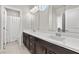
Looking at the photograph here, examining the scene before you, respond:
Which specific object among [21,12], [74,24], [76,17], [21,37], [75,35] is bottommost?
[21,37]

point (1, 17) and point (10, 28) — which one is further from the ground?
point (1, 17)

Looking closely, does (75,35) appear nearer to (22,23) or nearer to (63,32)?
(63,32)

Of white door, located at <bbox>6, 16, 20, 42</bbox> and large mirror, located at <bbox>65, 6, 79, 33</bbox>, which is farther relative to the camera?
white door, located at <bbox>6, 16, 20, 42</bbox>

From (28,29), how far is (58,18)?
300cm

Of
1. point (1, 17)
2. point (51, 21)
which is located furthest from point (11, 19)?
point (51, 21)

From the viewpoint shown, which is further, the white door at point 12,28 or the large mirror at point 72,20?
the white door at point 12,28

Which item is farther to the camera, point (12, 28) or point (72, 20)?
point (12, 28)

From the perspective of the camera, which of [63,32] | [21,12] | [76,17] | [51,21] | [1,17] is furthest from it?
[21,12]

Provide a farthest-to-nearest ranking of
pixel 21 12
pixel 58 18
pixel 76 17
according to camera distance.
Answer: pixel 21 12
pixel 58 18
pixel 76 17

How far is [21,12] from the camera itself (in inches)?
198

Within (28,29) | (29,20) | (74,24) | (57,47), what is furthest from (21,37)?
(57,47)

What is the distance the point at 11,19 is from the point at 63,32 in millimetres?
3924

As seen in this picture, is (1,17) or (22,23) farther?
(22,23)

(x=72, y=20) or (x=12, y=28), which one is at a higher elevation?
(x=72, y=20)
